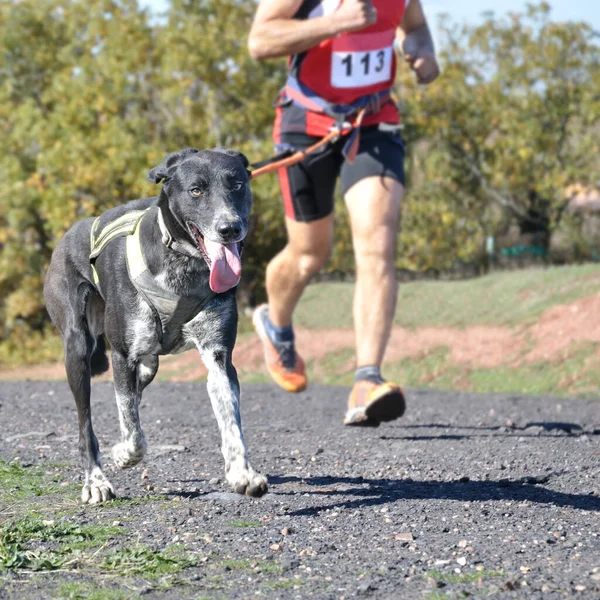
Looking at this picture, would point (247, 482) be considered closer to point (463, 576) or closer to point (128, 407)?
point (128, 407)

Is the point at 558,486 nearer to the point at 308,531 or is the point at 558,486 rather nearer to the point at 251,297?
the point at 308,531

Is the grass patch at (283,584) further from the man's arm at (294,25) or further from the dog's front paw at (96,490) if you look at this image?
the man's arm at (294,25)

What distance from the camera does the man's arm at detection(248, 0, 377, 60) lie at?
623 cm

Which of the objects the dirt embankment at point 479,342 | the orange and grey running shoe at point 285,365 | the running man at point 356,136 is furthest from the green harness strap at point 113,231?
the dirt embankment at point 479,342

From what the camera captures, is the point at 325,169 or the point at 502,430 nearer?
the point at 325,169

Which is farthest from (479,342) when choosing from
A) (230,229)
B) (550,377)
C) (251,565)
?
(251,565)

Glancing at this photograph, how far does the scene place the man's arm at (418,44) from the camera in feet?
23.2

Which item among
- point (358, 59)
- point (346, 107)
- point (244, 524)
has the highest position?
→ point (358, 59)

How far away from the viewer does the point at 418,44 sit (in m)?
7.14

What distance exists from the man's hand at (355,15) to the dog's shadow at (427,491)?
272 cm

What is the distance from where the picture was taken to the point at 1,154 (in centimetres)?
3020

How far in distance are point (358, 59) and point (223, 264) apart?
3.08 metres

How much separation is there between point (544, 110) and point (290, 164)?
1780cm

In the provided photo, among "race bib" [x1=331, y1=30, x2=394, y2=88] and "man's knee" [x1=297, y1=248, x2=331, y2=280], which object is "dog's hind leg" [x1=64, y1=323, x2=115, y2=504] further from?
"race bib" [x1=331, y1=30, x2=394, y2=88]
